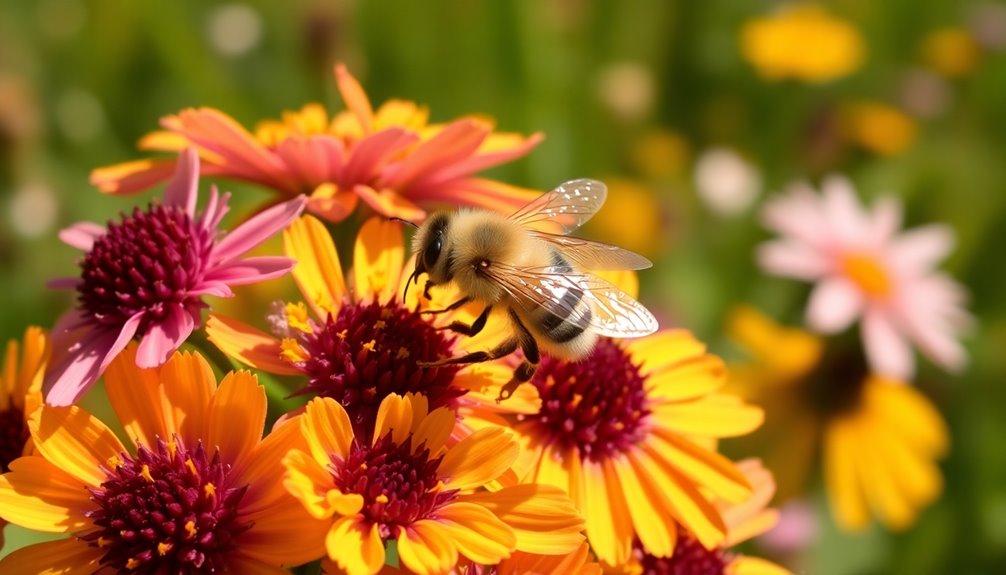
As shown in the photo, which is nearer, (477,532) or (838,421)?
(477,532)

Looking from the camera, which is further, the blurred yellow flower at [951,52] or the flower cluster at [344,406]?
the blurred yellow flower at [951,52]

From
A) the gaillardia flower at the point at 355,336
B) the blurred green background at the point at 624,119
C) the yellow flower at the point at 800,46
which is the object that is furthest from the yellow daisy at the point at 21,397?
the yellow flower at the point at 800,46

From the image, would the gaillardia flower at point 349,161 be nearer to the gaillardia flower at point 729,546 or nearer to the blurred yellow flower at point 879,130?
the gaillardia flower at point 729,546

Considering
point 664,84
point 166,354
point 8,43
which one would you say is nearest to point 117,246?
point 166,354

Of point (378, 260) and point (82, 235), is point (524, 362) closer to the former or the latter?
point (378, 260)

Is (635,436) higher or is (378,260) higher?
(378,260)

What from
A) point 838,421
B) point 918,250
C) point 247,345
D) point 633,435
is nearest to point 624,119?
point 918,250
